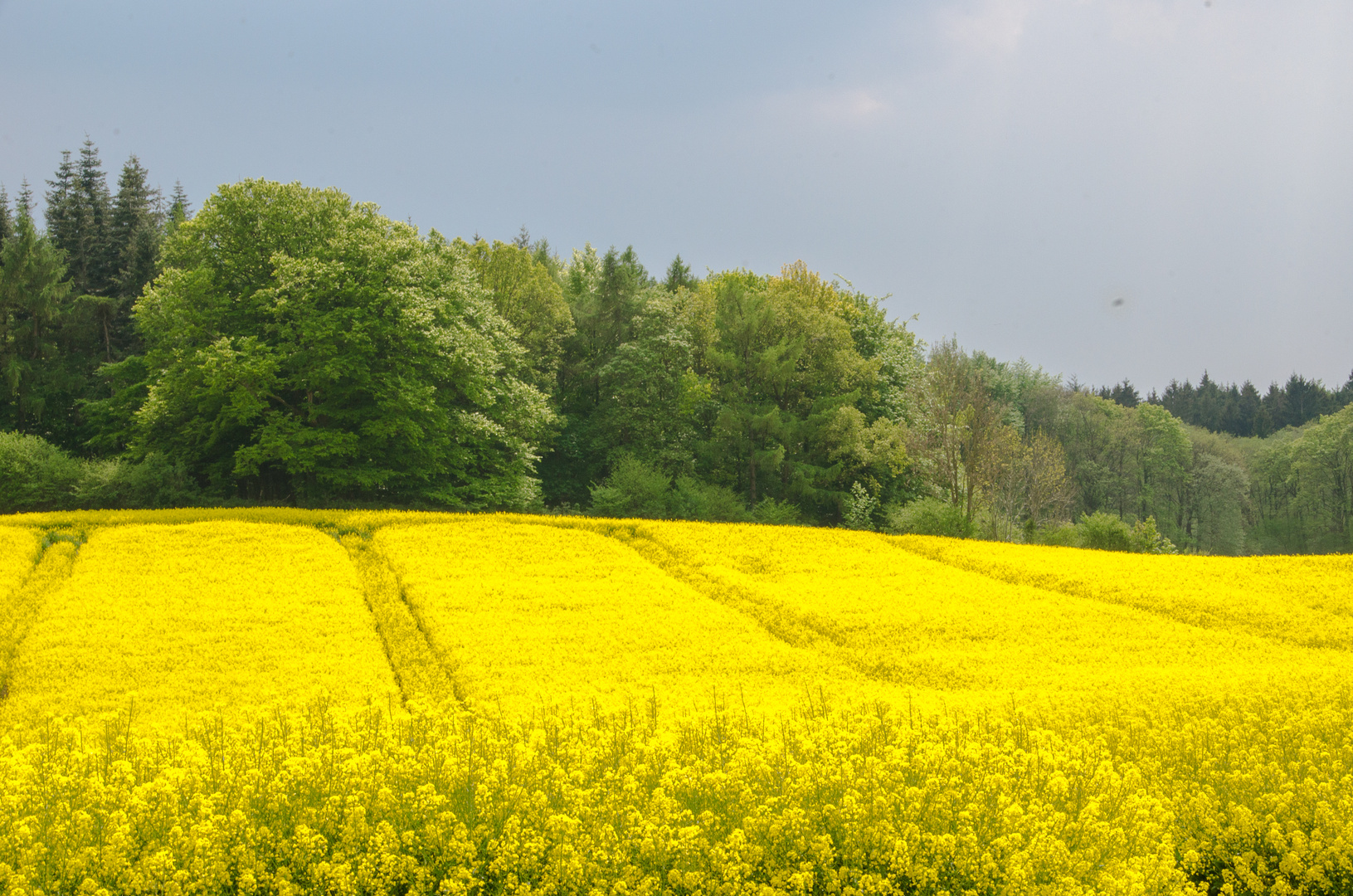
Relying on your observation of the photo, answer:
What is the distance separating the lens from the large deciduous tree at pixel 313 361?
36906mm

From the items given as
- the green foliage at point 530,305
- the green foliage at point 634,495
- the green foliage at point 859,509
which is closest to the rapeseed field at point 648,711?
the green foliage at point 634,495

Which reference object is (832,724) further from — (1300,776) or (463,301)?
(463,301)

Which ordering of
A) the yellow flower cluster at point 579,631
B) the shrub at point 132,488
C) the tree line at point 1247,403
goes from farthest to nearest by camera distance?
the tree line at point 1247,403, the shrub at point 132,488, the yellow flower cluster at point 579,631

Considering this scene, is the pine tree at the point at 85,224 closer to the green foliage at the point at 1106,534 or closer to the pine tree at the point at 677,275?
the pine tree at the point at 677,275

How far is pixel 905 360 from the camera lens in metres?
58.4

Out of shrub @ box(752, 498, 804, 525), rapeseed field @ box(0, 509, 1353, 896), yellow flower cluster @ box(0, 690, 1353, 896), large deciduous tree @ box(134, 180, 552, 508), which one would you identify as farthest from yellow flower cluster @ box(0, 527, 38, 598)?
shrub @ box(752, 498, 804, 525)

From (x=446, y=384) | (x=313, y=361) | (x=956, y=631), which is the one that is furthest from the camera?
(x=446, y=384)

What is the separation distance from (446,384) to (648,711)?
3302 centimetres

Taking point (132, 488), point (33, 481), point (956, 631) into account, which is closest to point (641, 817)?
point (956, 631)

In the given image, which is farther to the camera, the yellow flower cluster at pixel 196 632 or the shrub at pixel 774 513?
the shrub at pixel 774 513

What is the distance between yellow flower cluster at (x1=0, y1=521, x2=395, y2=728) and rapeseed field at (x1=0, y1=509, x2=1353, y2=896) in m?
0.11

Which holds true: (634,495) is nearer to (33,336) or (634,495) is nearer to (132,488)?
(132,488)

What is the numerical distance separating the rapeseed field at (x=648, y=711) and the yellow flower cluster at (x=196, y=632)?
11cm

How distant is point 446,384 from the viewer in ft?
141
